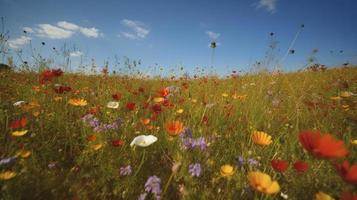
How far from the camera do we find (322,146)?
0.82 meters

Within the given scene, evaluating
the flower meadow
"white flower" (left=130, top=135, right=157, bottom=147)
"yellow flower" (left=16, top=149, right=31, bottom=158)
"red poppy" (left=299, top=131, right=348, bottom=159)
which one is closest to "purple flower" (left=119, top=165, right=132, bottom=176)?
the flower meadow

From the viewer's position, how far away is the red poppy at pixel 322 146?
796 millimetres

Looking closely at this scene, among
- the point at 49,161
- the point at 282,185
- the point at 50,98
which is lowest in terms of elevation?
the point at 49,161

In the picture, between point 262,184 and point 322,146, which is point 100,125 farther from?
point 322,146

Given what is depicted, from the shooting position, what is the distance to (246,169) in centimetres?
148

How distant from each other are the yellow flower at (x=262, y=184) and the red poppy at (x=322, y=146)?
0.20 meters

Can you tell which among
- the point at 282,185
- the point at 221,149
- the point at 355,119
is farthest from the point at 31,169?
the point at 355,119

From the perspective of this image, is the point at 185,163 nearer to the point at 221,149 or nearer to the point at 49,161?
the point at 221,149

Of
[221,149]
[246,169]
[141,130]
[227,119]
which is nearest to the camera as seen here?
[246,169]

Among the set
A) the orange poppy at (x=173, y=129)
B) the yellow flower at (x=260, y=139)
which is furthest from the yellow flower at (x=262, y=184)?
the orange poppy at (x=173, y=129)

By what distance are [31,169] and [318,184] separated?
69.5 inches

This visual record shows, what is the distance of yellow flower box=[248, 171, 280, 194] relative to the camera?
84cm

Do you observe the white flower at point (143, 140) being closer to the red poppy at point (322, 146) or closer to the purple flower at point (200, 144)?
the purple flower at point (200, 144)

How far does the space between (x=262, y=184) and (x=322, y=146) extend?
0.28m
